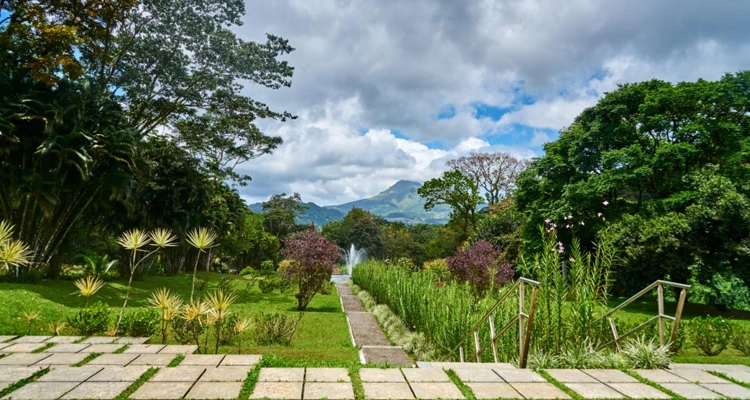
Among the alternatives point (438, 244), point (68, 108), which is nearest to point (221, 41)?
point (68, 108)

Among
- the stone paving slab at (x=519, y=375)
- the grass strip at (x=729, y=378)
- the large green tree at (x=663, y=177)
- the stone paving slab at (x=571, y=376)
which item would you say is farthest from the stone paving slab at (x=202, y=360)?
the large green tree at (x=663, y=177)

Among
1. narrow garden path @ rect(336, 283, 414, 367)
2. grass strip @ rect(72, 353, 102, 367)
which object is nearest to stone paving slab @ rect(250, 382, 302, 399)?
grass strip @ rect(72, 353, 102, 367)

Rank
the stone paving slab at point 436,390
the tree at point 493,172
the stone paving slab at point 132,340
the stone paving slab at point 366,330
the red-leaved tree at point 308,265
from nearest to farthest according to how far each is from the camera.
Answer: the stone paving slab at point 436,390, the stone paving slab at point 132,340, the stone paving slab at point 366,330, the red-leaved tree at point 308,265, the tree at point 493,172

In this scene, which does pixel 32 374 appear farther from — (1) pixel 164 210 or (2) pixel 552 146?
(2) pixel 552 146

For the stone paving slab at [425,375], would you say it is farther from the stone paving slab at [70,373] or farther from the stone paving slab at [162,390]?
the stone paving slab at [70,373]

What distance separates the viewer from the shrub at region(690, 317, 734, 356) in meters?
6.27

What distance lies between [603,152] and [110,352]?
1617 cm

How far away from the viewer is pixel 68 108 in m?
11.0

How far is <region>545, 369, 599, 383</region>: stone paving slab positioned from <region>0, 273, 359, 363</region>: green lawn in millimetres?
2290

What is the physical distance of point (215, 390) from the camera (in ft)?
10.4

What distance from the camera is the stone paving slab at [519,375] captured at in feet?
12.0

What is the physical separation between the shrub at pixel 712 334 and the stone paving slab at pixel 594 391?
4.38 meters

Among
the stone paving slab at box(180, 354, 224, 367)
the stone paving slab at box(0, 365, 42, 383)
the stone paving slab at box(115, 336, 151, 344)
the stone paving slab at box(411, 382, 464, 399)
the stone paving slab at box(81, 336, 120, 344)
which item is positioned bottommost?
the stone paving slab at box(115, 336, 151, 344)

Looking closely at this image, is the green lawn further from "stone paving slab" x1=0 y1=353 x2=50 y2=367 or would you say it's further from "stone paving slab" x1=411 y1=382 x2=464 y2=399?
"stone paving slab" x1=0 y1=353 x2=50 y2=367
